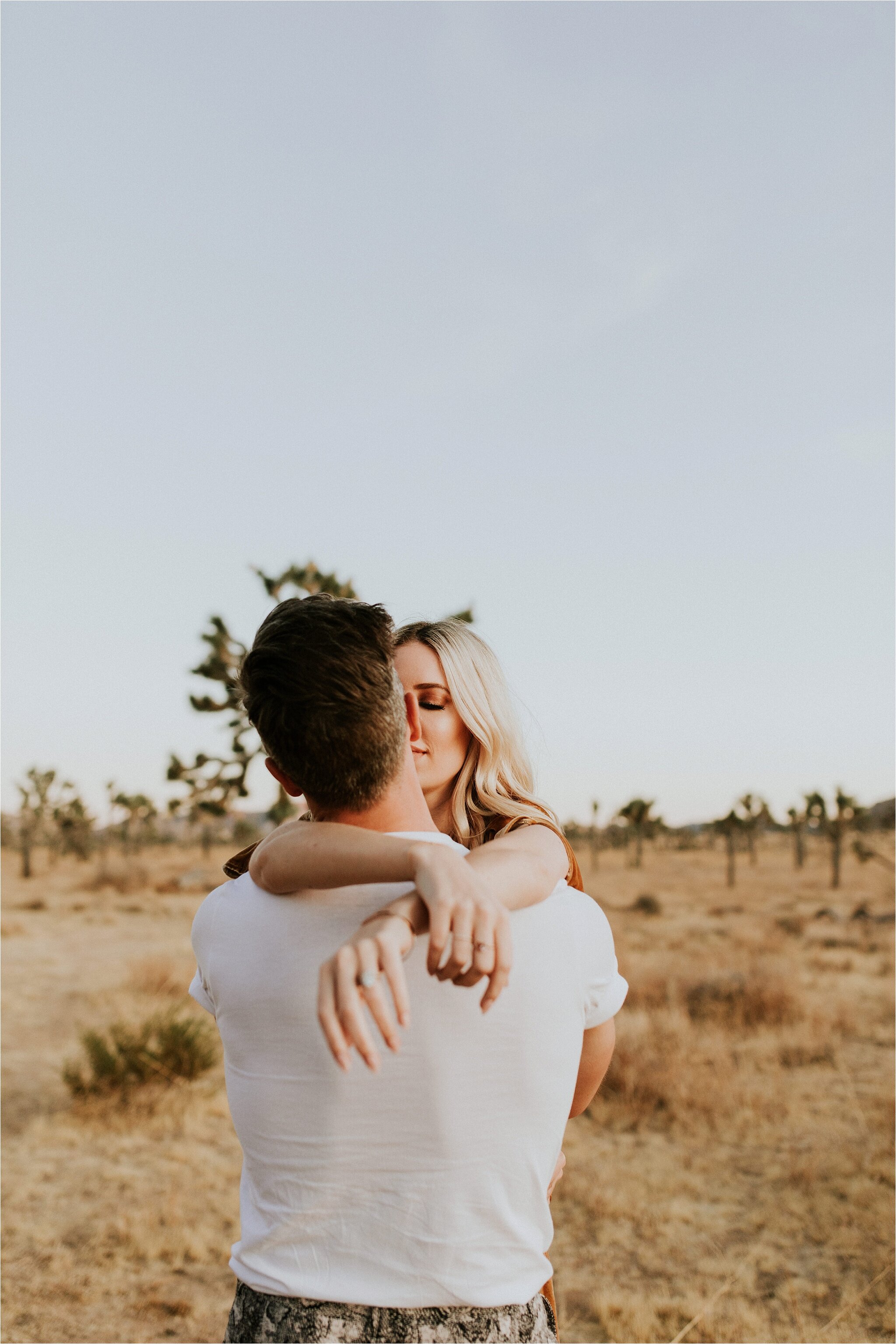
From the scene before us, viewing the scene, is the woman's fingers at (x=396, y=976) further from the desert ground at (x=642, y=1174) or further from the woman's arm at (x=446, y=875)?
the desert ground at (x=642, y=1174)

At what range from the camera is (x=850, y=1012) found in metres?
12.1

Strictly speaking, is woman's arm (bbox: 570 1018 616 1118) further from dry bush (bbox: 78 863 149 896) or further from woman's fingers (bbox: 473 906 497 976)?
dry bush (bbox: 78 863 149 896)

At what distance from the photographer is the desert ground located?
5590 millimetres

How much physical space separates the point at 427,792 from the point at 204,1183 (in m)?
6.30

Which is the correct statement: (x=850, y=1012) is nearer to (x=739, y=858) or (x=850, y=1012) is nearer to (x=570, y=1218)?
(x=570, y=1218)

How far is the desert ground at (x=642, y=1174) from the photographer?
18.3 feet

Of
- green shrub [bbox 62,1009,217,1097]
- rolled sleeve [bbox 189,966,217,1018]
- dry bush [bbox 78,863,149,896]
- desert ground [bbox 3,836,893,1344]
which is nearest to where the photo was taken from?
rolled sleeve [bbox 189,966,217,1018]

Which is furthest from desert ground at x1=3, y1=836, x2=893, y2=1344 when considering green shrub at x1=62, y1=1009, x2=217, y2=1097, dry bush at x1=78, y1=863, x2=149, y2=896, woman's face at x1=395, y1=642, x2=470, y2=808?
dry bush at x1=78, y1=863, x2=149, y2=896

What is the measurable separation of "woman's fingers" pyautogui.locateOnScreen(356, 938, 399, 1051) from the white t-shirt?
0.27m

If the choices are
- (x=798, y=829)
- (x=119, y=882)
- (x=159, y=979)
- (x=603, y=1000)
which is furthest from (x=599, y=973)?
(x=798, y=829)

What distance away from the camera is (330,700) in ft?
4.63

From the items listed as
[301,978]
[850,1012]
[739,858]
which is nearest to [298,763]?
[301,978]

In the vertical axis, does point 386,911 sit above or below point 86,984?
above

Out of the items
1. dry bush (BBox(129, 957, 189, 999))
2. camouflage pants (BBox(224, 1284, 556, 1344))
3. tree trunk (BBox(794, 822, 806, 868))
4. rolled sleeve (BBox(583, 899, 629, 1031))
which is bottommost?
tree trunk (BBox(794, 822, 806, 868))
